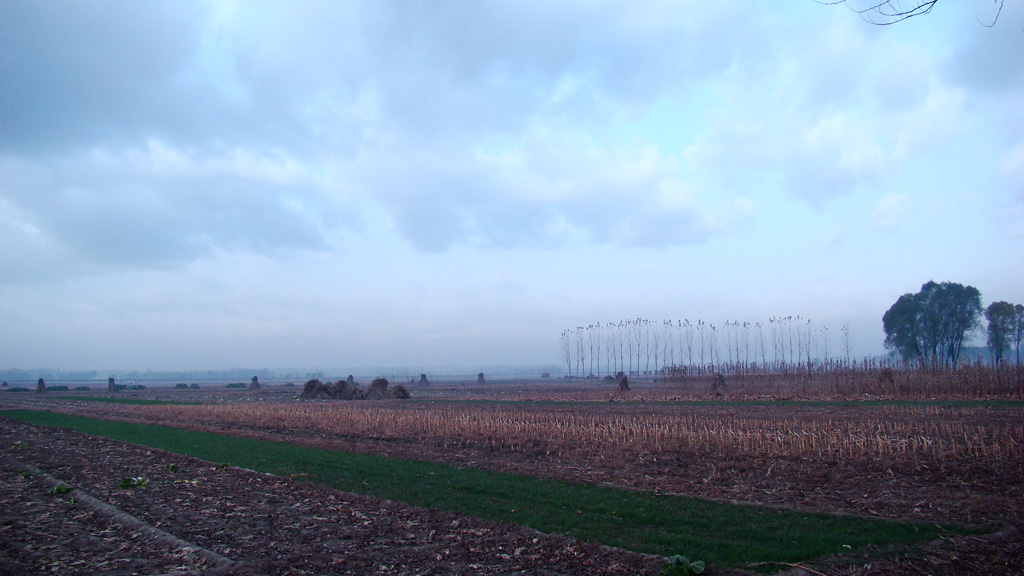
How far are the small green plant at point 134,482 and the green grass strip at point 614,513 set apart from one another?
9.44 ft

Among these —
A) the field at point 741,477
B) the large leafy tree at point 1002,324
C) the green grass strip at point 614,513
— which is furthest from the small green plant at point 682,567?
the large leafy tree at point 1002,324

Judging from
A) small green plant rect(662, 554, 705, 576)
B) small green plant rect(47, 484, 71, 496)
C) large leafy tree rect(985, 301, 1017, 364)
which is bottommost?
small green plant rect(47, 484, 71, 496)

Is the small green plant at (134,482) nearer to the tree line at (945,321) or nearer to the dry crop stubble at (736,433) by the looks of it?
the dry crop stubble at (736,433)

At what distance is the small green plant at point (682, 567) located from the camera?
7007mm

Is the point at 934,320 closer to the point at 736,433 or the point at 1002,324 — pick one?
the point at 1002,324

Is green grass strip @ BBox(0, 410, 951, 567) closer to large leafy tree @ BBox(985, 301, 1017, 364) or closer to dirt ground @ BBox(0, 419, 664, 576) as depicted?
dirt ground @ BBox(0, 419, 664, 576)

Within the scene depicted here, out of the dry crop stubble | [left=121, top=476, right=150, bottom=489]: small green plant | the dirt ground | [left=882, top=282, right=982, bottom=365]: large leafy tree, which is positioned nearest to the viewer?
the dirt ground

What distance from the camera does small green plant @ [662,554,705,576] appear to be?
701 cm

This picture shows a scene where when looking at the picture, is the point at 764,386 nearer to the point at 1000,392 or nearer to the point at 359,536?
the point at 1000,392

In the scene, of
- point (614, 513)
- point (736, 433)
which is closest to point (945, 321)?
point (736, 433)

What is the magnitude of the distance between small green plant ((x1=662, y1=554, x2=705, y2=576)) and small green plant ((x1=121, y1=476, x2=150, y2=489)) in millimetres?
12355

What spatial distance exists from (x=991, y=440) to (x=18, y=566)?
22060 millimetres

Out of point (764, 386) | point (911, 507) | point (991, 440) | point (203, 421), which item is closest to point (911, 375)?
point (764, 386)

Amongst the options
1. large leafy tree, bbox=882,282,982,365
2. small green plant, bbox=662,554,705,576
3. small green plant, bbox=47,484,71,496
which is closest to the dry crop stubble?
small green plant, bbox=662,554,705,576
